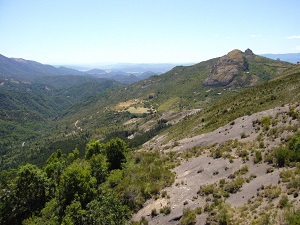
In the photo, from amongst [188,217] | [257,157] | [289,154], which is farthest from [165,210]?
[289,154]

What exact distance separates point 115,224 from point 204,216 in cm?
1039

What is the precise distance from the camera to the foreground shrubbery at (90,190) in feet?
103

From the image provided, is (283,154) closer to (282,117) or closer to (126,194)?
(282,117)

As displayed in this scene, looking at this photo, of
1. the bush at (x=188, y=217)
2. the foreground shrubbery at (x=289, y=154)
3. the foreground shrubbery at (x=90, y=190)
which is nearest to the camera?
the bush at (x=188, y=217)

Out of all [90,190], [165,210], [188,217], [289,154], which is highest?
[289,154]

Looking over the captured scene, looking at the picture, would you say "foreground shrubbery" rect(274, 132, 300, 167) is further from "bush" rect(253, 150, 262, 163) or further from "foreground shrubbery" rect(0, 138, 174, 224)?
"foreground shrubbery" rect(0, 138, 174, 224)

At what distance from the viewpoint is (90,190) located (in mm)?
37875

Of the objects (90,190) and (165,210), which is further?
(90,190)

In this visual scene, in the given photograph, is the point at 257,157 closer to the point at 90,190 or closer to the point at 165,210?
the point at 165,210

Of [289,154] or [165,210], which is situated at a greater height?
[289,154]

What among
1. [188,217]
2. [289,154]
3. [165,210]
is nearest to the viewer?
[188,217]

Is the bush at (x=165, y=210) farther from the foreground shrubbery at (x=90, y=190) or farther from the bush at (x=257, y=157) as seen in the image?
the bush at (x=257, y=157)

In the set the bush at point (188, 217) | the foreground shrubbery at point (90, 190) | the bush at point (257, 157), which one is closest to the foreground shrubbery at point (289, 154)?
the bush at point (257, 157)

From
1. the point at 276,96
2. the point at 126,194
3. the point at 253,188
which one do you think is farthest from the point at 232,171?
the point at 276,96
